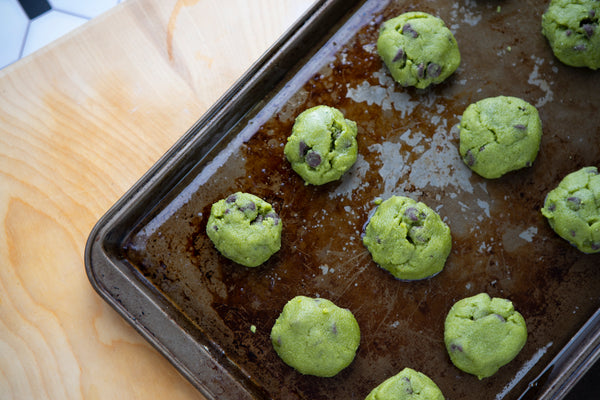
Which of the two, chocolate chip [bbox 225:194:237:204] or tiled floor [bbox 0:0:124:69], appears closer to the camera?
chocolate chip [bbox 225:194:237:204]

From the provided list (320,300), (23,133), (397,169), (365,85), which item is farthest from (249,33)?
(320,300)

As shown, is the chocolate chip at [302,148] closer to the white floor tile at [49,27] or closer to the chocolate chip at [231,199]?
the chocolate chip at [231,199]

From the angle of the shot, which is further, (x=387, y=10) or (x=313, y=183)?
(x=387, y=10)

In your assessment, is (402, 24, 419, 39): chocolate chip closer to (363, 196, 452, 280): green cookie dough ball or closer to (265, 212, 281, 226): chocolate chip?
(363, 196, 452, 280): green cookie dough ball

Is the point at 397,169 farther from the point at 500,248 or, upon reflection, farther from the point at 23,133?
the point at 23,133

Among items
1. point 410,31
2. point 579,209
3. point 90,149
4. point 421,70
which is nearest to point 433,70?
point 421,70

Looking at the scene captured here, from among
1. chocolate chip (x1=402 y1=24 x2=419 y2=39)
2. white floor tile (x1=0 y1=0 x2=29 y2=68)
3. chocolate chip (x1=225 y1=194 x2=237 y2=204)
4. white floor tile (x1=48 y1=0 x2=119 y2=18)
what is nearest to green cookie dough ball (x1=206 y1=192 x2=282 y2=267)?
chocolate chip (x1=225 y1=194 x2=237 y2=204)
